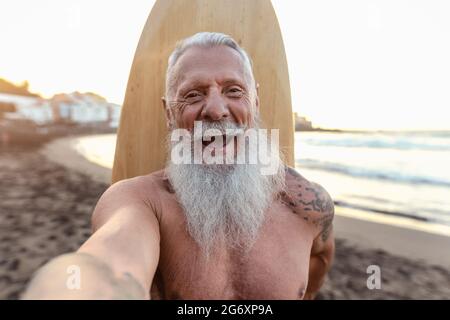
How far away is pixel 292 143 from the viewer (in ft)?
7.83

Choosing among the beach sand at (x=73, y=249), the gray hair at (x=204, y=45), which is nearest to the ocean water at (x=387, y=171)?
the beach sand at (x=73, y=249)

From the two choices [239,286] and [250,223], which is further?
[250,223]

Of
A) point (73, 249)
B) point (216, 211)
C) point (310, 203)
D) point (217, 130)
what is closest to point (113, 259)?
point (216, 211)

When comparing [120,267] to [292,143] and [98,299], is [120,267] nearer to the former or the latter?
[98,299]

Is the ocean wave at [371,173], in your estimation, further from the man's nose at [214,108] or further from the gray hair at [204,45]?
the man's nose at [214,108]

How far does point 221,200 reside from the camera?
1463mm

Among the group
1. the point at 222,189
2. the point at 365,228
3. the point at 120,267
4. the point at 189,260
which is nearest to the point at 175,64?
the point at 222,189

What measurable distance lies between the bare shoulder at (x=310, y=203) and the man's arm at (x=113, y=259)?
0.66m

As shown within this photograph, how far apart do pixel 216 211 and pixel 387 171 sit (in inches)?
350

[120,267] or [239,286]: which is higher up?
[120,267]

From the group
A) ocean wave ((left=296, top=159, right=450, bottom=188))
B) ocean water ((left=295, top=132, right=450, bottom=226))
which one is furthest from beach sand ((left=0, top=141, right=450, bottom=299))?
ocean wave ((left=296, top=159, right=450, bottom=188))

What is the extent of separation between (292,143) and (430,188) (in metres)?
6.48

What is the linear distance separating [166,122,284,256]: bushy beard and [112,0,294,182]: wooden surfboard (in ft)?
2.24

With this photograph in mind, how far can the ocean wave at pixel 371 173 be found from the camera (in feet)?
25.7
